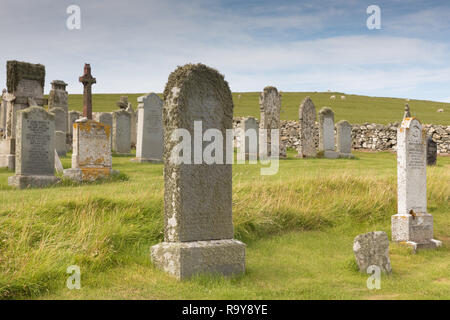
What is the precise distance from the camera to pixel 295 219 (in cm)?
959

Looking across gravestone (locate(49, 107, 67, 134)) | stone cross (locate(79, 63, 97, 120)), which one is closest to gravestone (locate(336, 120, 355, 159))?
stone cross (locate(79, 63, 97, 120))

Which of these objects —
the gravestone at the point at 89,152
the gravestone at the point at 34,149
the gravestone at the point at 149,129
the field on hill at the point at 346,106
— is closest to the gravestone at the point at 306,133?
the gravestone at the point at 149,129

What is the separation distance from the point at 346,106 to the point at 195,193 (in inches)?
1894

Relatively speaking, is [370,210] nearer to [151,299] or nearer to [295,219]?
[295,219]

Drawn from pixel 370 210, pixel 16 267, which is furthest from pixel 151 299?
pixel 370 210

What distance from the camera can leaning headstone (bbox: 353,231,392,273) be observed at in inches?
270

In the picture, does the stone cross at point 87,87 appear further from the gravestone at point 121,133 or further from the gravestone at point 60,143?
the gravestone at point 121,133

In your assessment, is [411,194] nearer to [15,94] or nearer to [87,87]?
[15,94]

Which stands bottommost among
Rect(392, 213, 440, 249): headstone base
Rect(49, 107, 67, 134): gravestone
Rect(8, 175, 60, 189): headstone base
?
Rect(392, 213, 440, 249): headstone base

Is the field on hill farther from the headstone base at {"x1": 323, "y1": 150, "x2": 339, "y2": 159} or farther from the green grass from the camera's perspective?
the green grass

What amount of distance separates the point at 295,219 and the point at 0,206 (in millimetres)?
5653

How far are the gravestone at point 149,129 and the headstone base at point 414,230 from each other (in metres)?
10.7

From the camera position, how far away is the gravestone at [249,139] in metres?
20.7

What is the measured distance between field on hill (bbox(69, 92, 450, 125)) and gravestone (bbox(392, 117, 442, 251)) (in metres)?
31.0
